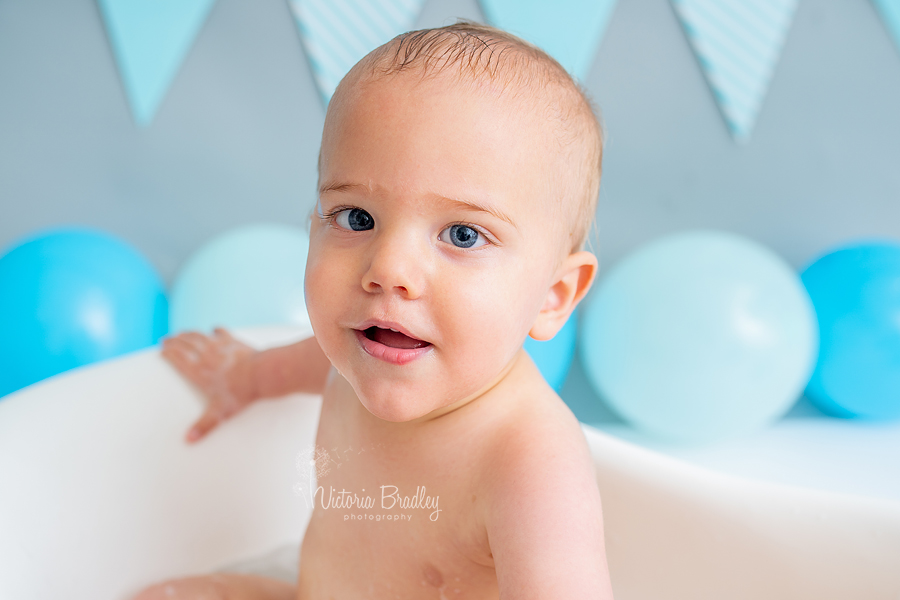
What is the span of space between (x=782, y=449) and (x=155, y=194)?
1897 millimetres

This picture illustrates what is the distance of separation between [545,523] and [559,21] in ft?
5.81

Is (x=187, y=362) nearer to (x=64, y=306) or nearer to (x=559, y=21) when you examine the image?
(x=64, y=306)

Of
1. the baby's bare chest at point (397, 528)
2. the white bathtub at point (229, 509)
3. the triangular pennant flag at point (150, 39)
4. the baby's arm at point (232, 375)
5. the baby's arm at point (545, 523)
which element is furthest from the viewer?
the triangular pennant flag at point (150, 39)

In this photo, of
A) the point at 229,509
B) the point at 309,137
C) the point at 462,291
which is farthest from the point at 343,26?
the point at 462,291

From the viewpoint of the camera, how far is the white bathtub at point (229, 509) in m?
0.78

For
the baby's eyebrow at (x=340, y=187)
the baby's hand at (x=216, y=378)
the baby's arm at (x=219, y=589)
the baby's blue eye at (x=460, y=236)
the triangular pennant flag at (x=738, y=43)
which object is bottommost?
the baby's arm at (x=219, y=589)

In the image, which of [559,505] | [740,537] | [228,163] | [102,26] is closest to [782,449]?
[740,537]

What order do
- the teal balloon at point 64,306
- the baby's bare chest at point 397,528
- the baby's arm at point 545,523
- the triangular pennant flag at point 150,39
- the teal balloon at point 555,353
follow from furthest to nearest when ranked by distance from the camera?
the triangular pennant flag at point 150,39 → the teal balloon at point 555,353 → the teal balloon at point 64,306 → the baby's bare chest at point 397,528 → the baby's arm at point 545,523

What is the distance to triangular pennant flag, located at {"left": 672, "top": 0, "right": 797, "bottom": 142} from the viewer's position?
6.76 feet

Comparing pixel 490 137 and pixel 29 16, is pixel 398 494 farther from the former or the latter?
pixel 29 16

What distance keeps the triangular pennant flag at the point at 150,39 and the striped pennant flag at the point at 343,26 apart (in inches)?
11.5

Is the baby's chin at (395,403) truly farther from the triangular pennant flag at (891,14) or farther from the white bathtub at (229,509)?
the triangular pennant flag at (891,14)

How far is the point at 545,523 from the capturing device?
57 centimetres

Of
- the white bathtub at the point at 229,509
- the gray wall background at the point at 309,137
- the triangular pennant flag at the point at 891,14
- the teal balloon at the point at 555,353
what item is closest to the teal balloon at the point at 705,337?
the teal balloon at the point at 555,353
